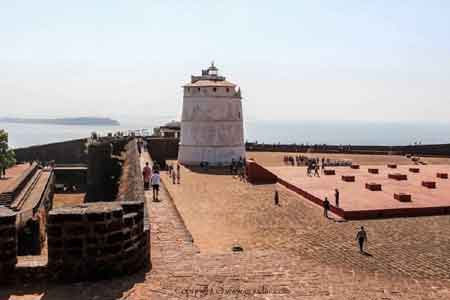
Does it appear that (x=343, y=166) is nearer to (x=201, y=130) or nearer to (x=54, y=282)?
(x=201, y=130)

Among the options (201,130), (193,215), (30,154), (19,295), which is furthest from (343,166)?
(30,154)

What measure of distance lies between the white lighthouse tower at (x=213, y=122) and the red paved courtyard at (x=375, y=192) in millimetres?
5280

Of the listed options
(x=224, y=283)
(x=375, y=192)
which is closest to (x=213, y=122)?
(x=375, y=192)

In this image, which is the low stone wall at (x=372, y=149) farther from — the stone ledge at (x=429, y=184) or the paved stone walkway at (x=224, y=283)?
the paved stone walkway at (x=224, y=283)

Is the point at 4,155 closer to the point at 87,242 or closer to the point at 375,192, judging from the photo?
the point at 375,192

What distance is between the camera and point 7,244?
19.6 feet

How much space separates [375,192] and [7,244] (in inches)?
704

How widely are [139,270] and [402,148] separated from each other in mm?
41056

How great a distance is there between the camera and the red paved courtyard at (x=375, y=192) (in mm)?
17984

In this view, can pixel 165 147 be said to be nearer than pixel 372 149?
Yes

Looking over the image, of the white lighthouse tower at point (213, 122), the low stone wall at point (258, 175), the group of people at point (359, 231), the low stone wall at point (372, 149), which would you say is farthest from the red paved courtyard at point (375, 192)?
the low stone wall at point (372, 149)

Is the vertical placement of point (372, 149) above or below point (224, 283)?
above

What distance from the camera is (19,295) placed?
224 inches

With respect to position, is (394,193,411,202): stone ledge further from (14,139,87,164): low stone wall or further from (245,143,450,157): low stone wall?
(14,139,87,164): low stone wall
